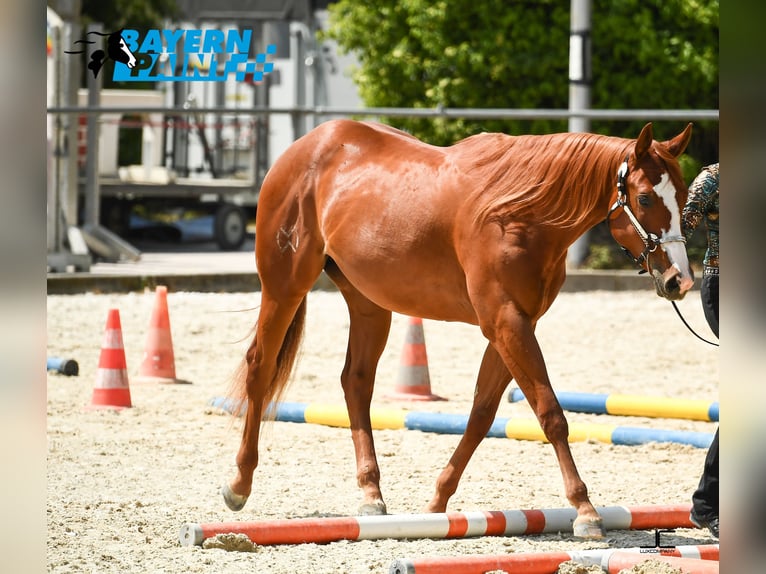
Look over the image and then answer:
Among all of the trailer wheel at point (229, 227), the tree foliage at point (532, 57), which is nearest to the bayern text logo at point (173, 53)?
the tree foliage at point (532, 57)

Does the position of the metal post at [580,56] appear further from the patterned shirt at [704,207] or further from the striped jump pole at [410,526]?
the striped jump pole at [410,526]

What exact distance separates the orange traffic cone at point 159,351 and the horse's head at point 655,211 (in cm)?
501

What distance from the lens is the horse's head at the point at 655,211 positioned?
4.46 metres

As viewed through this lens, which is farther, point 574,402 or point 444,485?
point 574,402

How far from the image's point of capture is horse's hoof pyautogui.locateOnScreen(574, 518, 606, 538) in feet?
15.0

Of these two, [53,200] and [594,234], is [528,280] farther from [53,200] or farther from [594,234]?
[594,234]

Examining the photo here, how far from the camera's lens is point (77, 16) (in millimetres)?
14234

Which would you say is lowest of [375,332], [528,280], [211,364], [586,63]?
[211,364]

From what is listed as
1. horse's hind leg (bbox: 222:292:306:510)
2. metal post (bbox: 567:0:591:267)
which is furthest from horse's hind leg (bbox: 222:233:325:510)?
metal post (bbox: 567:0:591:267)

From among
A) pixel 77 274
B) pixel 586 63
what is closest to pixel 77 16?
pixel 77 274

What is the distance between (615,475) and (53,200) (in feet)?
32.8

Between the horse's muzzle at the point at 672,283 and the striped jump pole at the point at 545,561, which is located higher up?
the horse's muzzle at the point at 672,283

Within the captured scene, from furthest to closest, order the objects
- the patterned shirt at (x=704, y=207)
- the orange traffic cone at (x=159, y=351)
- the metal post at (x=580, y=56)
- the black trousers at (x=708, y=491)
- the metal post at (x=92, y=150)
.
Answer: the metal post at (x=92, y=150) < the metal post at (x=580, y=56) < the orange traffic cone at (x=159, y=351) < the patterned shirt at (x=704, y=207) < the black trousers at (x=708, y=491)

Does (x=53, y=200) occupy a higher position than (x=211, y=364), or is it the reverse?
(x=53, y=200)
